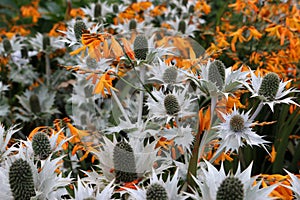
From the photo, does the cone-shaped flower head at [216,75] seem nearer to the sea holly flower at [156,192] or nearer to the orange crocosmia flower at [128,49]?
the orange crocosmia flower at [128,49]

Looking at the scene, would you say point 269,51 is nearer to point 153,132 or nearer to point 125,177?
point 153,132

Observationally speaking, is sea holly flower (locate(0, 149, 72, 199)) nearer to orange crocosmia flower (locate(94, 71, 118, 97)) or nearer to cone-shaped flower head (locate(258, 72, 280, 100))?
orange crocosmia flower (locate(94, 71, 118, 97))

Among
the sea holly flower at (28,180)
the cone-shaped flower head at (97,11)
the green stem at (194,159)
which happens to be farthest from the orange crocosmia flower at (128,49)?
the cone-shaped flower head at (97,11)

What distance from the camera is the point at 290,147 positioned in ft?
7.28

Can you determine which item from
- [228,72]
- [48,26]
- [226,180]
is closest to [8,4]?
[48,26]

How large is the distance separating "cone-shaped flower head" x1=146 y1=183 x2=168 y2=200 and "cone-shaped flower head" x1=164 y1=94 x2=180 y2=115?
38 cm

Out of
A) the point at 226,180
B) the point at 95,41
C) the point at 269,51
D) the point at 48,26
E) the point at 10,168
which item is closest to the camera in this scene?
the point at 226,180

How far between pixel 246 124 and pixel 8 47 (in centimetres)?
179

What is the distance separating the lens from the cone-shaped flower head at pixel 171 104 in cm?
136

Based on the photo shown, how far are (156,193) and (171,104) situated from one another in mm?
403

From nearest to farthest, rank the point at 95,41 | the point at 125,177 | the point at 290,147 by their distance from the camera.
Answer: the point at 125,177 < the point at 95,41 < the point at 290,147

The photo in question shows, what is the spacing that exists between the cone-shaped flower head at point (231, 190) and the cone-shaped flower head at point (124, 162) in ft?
1.10

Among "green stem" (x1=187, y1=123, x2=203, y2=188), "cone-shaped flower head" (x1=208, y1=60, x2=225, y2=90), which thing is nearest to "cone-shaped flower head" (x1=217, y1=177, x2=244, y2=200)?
"green stem" (x1=187, y1=123, x2=203, y2=188)

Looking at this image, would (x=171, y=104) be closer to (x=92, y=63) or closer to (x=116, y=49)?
(x=116, y=49)
